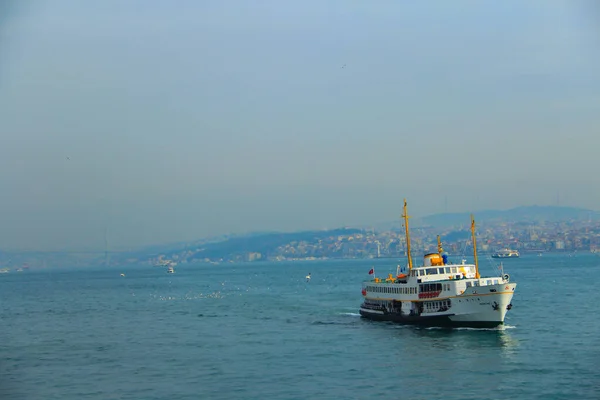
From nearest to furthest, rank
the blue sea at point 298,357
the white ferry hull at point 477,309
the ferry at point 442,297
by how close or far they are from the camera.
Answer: the blue sea at point 298,357
the white ferry hull at point 477,309
the ferry at point 442,297

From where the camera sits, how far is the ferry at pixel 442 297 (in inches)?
2066

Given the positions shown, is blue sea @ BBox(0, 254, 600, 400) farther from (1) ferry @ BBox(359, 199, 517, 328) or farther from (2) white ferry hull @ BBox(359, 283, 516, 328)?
(1) ferry @ BBox(359, 199, 517, 328)

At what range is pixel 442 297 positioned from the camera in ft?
180

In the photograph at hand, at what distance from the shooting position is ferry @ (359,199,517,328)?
5247 cm

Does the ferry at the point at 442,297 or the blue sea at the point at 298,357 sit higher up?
the ferry at the point at 442,297

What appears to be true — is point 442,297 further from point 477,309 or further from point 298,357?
point 298,357

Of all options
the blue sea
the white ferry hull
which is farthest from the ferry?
Answer: the blue sea

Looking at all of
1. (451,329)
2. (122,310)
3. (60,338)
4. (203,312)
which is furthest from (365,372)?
(122,310)

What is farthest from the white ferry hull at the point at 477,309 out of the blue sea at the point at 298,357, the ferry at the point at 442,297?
the blue sea at the point at 298,357

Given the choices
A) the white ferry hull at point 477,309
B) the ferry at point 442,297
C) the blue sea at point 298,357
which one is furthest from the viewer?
the ferry at point 442,297

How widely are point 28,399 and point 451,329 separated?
2933 centimetres

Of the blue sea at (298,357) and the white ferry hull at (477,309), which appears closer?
the blue sea at (298,357)

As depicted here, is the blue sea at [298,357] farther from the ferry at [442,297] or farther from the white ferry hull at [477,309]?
the ferry at [442,297]

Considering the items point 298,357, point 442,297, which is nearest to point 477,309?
point 442,297
